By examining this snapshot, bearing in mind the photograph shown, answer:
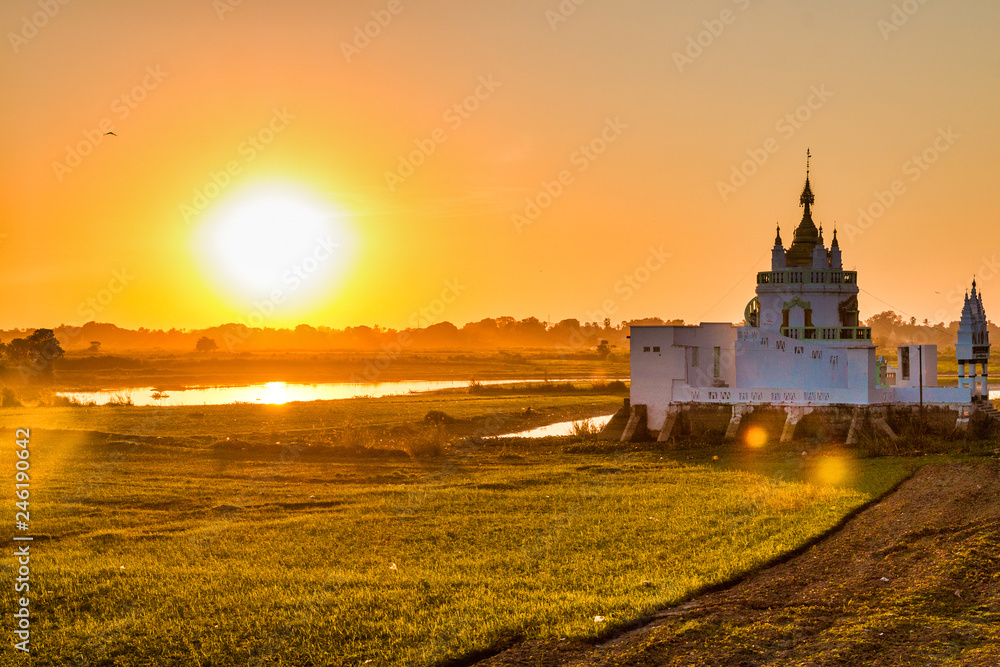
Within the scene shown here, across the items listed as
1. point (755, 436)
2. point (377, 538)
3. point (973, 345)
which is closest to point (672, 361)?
point (755, 436)

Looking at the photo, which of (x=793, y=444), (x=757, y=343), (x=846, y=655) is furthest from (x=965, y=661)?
(x=757, y=343)

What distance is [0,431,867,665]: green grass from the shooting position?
14164 mm

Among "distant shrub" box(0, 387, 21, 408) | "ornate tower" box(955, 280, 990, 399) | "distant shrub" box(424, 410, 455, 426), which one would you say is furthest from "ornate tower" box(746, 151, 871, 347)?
"distant shrub" box(0, 387, 21, 408)

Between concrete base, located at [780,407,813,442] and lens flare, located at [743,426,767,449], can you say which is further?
lens flare, located at [743,426,767,449]

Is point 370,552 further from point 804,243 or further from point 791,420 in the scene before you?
point 804,243

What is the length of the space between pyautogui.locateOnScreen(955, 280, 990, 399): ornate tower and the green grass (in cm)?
1557

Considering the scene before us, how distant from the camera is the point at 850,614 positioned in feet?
44.9

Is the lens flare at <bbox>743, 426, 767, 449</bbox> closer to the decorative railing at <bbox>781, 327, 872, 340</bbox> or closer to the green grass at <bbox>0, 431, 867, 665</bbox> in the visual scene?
the decorative railing at <bbox>781, 327, 872, 340</bbox>

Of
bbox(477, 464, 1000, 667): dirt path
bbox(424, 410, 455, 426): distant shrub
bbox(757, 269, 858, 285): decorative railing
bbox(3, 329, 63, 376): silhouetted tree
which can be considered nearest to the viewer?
bbox(477, 464, 1000, 667): dirt path

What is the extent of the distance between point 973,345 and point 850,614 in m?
30.1

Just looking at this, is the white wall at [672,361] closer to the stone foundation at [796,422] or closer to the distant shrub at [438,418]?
the stone foundation at [796,422]

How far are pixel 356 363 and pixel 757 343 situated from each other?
9786 centimetres

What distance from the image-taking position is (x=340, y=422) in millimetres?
55781

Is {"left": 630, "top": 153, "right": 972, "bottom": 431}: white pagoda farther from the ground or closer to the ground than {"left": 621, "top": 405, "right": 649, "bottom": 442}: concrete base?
farther from the ground
